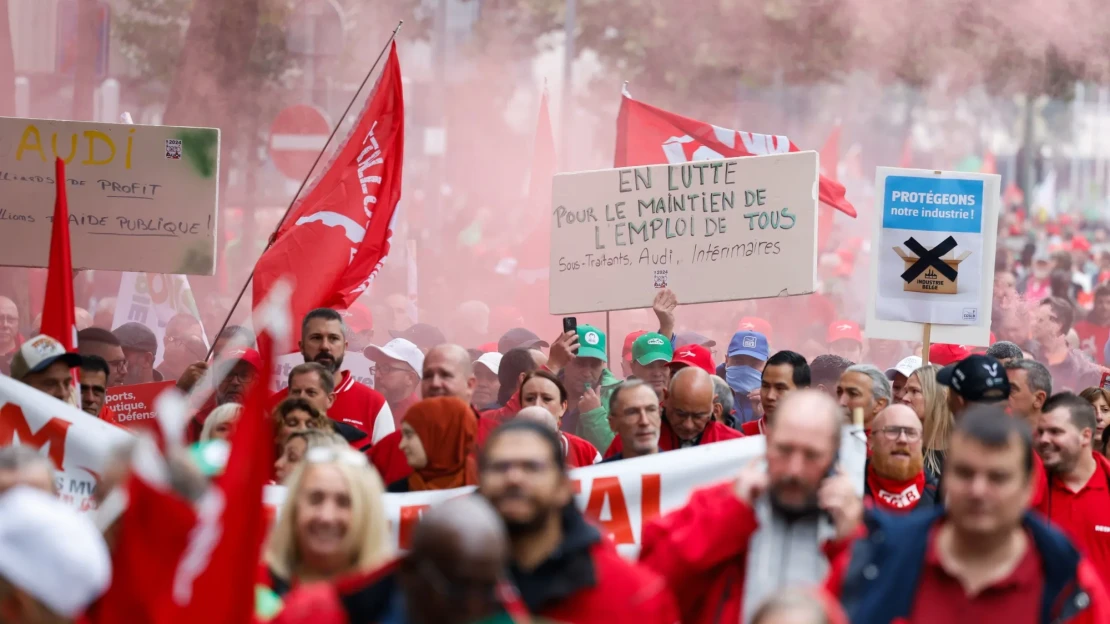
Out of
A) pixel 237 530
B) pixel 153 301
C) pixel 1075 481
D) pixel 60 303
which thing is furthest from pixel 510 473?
pixel 153 301

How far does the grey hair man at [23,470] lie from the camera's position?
3.42 m

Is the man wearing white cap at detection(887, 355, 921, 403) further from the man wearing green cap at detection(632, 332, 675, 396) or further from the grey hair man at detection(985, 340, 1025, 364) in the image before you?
the man wearing green cap at detection(632, 332, 675, 396)

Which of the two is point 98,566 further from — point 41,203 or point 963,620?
point 41,203

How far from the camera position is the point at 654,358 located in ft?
23.2

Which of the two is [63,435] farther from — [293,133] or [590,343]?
[293,133]

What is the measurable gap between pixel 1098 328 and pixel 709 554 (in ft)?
31.7

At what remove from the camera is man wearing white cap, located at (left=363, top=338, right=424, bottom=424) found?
768 centimetres

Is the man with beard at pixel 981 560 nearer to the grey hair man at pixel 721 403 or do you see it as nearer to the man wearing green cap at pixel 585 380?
the grey hair man at pixel 721 403

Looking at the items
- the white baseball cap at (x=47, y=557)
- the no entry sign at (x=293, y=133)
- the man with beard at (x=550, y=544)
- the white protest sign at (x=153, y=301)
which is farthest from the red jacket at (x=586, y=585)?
the no entry sign at (x=293, y=133)

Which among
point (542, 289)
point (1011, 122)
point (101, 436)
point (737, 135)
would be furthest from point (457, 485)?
point (1011, 122)

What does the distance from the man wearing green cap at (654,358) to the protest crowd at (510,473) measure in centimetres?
1

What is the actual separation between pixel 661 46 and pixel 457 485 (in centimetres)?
1742

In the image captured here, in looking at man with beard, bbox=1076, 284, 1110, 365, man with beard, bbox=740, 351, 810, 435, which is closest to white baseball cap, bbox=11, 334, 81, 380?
man with beard, bbox=740, 351, 810, 435

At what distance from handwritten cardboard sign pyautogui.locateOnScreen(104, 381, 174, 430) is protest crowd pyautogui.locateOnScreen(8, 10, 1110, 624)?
13 mm
